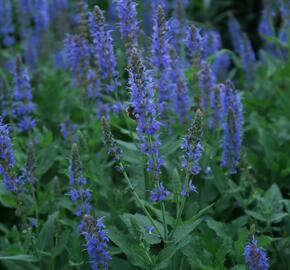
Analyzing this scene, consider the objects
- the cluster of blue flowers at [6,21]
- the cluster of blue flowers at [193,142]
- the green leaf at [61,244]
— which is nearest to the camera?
the cluster of blue flowers at [193,142]

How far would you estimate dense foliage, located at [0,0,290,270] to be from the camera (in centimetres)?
Result: 408

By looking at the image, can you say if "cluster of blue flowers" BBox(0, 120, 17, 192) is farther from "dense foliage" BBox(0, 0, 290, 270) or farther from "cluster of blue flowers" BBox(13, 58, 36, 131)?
"cluster of blue flowers" BBox(13, 58, 36, 131)

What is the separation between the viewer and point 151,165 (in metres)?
4.07

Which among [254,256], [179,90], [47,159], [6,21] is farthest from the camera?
[6,21]

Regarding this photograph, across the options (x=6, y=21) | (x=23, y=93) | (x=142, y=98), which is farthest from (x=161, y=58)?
(x=6, y=21)

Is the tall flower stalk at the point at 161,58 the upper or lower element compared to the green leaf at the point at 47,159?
upper

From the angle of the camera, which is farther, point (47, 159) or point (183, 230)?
point (47, 159)


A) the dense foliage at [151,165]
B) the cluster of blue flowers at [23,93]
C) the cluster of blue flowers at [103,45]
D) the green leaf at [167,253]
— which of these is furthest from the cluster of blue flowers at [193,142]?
the cluster of blue flowers at [23,93]

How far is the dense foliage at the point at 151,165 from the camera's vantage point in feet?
13.4

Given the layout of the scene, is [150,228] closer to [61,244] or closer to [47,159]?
[61,244]

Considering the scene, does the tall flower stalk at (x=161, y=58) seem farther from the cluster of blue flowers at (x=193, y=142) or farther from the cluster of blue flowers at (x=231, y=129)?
the cluster of blue flowers at (x=193, y=142)

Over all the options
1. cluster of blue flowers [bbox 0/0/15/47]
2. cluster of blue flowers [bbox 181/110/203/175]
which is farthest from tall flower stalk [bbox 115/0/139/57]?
cluster of blue flowers [bbox 0/0/15/47]

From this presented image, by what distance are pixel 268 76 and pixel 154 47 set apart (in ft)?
9.92

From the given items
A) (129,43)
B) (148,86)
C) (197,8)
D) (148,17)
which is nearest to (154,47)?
(129,43)
